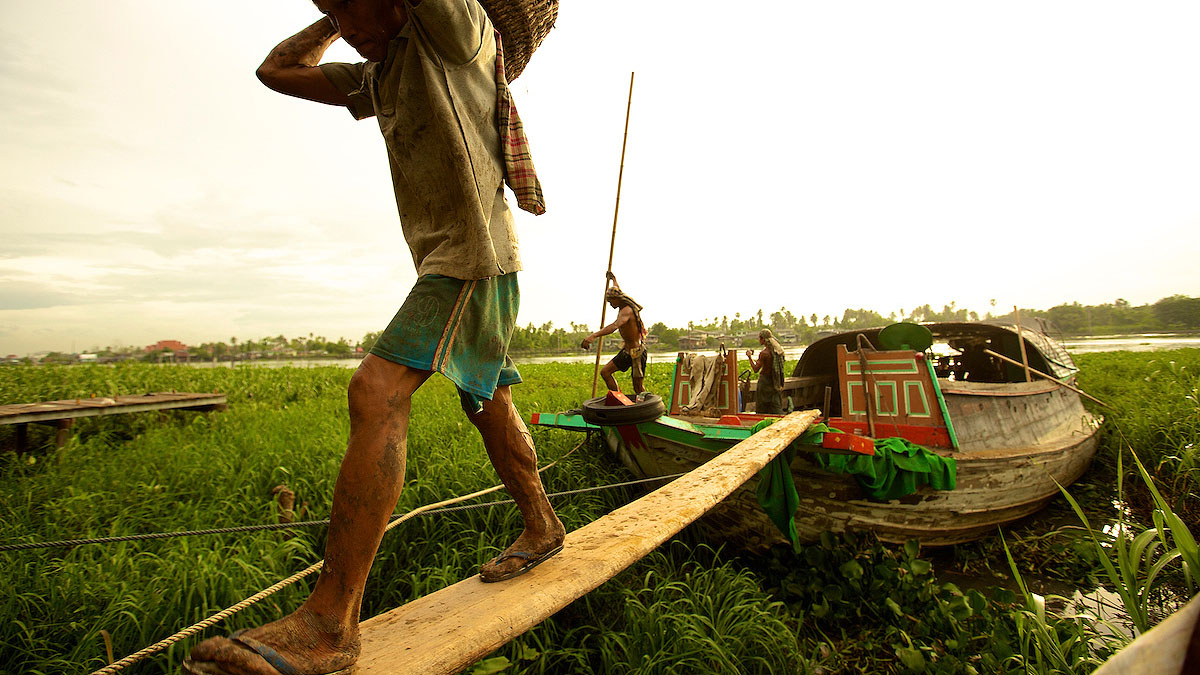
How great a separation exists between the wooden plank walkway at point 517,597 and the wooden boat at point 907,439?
135 cm

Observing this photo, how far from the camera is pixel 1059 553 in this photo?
396 cm

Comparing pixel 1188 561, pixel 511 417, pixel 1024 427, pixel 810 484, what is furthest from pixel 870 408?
pixel 511 417

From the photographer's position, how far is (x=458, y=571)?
317 centimetres

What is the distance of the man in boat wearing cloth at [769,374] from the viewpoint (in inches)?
201

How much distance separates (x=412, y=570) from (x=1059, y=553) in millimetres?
4978

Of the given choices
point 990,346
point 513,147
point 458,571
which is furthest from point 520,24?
point 990,346

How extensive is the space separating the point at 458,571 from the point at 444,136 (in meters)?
2.82

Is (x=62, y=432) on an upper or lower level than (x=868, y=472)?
upper

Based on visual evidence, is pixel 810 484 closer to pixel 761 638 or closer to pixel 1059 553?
pixel 761 638

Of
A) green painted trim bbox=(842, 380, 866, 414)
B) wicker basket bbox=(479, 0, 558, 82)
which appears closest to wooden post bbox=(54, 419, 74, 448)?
wicker basket bbox=(479, 0, 558, 82)

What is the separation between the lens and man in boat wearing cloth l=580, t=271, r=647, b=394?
5.13 m

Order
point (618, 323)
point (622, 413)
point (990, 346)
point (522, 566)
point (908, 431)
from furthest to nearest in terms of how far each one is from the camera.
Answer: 1. point (990, 346)
2. point (618, 323)
3. point (908, 431)
4. point (622, 413)
5. point (522, 566)

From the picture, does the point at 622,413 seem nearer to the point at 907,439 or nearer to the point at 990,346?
the point at 907,439

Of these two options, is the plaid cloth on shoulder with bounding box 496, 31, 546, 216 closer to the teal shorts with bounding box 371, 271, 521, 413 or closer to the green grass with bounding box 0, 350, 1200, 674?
the teal shorts with bounding box 371, 271, 521, 413
